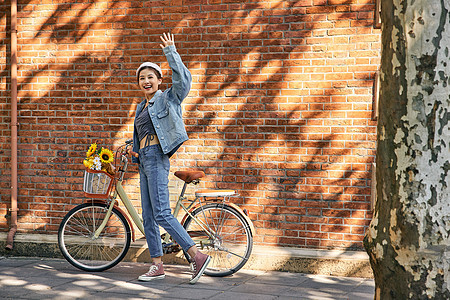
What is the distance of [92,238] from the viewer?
6309 millimetres

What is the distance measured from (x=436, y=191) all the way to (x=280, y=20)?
148 inches

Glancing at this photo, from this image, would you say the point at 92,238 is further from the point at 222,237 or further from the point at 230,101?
the point at 230,101

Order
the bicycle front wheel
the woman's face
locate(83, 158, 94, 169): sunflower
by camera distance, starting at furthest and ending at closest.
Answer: the bicycle front wheel < locate(83, 158, 94, 169): sunflower < the woman's face

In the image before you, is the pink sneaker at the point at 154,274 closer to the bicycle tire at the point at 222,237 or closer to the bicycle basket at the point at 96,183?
the bicycle tire at the point at 222,237

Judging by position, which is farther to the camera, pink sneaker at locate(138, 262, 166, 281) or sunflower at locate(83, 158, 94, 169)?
sunflower at locate(83, 158, 94, 169)

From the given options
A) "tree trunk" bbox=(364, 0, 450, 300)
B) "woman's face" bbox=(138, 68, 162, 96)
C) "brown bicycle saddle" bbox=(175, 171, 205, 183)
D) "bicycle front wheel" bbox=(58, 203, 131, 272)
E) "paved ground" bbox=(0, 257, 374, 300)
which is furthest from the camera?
"bicycle front wheel" bbox=(58, 203, 131, 272)

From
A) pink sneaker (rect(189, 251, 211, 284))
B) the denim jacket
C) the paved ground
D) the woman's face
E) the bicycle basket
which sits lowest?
the paved ground

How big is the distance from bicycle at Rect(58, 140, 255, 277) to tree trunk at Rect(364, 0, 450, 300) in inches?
118

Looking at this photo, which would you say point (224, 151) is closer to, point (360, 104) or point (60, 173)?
point (360, 104)

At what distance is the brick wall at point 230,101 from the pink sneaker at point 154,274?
111cm

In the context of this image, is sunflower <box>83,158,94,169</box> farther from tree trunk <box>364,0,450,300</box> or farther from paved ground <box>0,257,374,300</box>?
tree trunk <box>364,0,450,300</box>

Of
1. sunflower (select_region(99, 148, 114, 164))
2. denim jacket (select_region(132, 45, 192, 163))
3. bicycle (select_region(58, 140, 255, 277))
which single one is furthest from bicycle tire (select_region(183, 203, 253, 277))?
sunflower (select_region(99, 148, 114, 164))

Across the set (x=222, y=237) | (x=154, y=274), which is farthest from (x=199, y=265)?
(x=222, y=237)

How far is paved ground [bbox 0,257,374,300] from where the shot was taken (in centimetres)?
518
